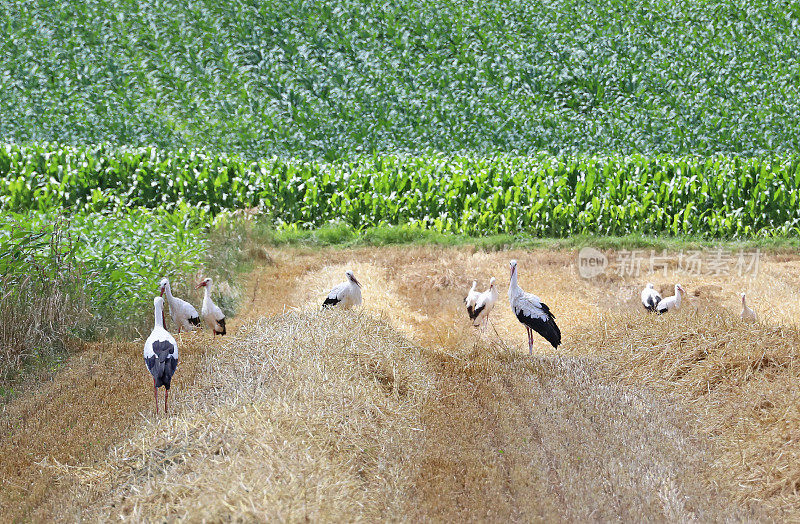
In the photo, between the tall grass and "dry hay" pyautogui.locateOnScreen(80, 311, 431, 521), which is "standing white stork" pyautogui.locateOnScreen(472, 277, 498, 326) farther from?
the tall grass

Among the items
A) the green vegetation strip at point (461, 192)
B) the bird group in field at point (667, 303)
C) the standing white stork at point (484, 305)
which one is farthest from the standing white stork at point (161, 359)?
the green vegetation strip at point (461, 192)

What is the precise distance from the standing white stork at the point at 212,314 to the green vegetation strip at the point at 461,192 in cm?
573

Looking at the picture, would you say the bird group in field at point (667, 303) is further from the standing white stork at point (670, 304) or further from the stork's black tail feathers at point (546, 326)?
the stork's black tail feathers at point (546, 326)

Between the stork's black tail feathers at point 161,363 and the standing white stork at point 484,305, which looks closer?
the stork's black tail feathers at point 161,363

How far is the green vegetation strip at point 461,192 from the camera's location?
16203 millimetres

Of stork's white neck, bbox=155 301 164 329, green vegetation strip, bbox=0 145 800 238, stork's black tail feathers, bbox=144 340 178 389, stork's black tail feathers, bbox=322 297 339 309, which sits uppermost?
stork's white neck, bbox=155 301 164 329

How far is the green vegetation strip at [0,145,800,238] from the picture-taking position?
16.2m

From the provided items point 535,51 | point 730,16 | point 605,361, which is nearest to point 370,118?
point 535,51

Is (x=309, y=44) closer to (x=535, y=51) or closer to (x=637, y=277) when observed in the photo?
(x=535, y=51)

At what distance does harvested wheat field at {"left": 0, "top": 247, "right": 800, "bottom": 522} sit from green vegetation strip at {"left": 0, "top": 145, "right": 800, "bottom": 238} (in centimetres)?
510

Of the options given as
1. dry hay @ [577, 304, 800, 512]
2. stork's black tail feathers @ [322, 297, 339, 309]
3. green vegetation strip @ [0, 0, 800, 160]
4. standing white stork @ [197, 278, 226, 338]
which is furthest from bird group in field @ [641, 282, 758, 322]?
green vegetation strip @ [0, 0, 800, 160]

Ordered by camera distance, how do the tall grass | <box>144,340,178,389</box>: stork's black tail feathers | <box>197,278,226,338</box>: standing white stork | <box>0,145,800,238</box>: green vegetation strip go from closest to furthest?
<box>144,340,178,389</box>: stork's black tail feathers
the tall grass
<box>197,278,226,338</box>: standing white stork
<box>0,145,800,238</box>: green vegetation strip

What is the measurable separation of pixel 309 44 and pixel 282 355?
56.3 ft

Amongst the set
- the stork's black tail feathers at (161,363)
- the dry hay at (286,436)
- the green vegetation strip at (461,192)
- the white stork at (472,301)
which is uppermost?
the stork's black tail feathers at (161,363)
